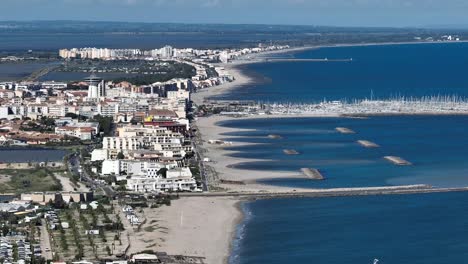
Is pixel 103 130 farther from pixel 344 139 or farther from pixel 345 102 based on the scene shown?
pixel 345 102

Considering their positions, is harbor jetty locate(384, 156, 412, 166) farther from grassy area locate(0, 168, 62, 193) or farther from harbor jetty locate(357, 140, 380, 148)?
grassy area locate(0, 168, 62, 193)

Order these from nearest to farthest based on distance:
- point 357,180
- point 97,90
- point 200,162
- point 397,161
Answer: point 357,180
point 397,161
point 200,162
point 97,90

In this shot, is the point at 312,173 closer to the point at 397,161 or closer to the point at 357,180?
the point at 357,180

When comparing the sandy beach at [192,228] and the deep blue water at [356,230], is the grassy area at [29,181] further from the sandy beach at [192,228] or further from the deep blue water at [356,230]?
the deep blue water at [356,230]

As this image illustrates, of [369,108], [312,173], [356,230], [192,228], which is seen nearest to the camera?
[356,230]

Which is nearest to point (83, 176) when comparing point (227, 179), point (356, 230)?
point (227, 179)

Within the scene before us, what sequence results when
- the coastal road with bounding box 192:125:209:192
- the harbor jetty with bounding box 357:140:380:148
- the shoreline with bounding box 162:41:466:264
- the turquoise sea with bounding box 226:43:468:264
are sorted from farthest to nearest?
the harbor jetty with bounding box 357:140:380:148 → the coastal road with bounding box 192:125:209:192 → the shoreline with bounding box 162:41:466:264 → the turquoise sea with bounding box 226:43:468:264

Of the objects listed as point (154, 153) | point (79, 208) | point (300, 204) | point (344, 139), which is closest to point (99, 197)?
point (79, 208)

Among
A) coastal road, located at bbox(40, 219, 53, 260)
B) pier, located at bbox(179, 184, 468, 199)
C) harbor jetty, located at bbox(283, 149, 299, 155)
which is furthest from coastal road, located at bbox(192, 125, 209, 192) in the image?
coastal road, located at bbox(40, 219, 53, 260)
